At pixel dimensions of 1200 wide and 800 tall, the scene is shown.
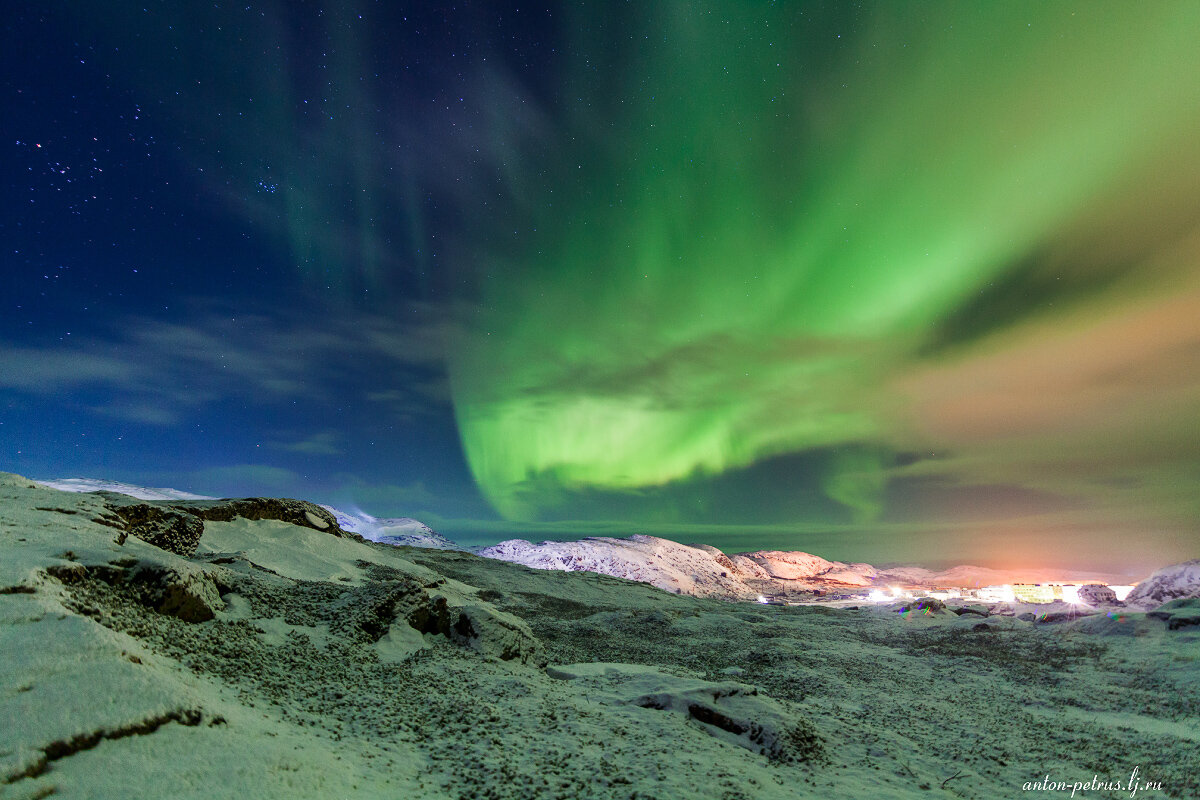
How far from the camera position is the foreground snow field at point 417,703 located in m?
6.62

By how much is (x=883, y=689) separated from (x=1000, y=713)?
3.47m

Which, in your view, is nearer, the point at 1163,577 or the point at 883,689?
the point at 883,689

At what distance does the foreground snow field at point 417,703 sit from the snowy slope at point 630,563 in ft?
455

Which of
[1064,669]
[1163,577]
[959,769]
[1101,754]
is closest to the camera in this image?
[959,769]

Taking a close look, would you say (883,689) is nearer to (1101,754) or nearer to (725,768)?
(1101,754)

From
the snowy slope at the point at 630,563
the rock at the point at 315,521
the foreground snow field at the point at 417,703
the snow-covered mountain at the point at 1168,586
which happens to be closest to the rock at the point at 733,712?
the foreground snow field at the point at 417,703

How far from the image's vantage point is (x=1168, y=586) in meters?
45.8

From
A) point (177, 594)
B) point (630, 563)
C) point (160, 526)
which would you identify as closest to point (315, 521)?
point (160, 526)

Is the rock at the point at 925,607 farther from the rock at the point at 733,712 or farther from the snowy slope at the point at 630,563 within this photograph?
the snowy slope at the point at 630,563

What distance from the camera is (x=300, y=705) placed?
945 cm

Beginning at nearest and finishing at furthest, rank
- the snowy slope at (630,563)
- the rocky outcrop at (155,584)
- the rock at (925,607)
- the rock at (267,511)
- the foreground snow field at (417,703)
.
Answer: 1. the foreground snow field at (417,703)
2. the rocky outcrop at (155,584)
3. the rock at (267,511)
4. the rock at (925,607)
5. the snowy slope at (630,563)

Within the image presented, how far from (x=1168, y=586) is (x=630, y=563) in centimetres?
13397

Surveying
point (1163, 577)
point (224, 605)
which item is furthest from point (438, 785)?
point (1163, 577)

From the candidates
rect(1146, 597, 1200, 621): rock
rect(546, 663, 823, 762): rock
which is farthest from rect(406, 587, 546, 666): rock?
rect(1146, 597, 1200, 621): rock
